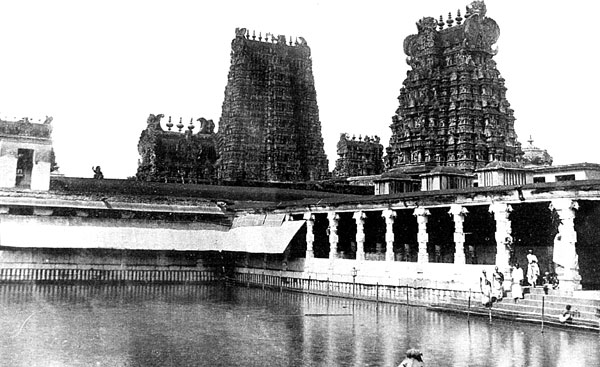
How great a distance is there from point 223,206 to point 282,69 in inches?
998

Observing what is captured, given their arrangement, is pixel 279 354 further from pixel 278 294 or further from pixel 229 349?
pixel 278 294

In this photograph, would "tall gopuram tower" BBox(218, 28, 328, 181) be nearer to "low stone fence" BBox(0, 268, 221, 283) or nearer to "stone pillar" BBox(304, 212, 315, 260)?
"low stone fence" BBox(0, 268, 221, 283)

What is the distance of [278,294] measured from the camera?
3105 cm

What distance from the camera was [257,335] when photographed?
1786 cm

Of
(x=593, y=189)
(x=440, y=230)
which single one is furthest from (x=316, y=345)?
(x=440, y=230)

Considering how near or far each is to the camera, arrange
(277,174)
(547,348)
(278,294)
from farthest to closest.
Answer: (277,174), (278,294), (547,348)

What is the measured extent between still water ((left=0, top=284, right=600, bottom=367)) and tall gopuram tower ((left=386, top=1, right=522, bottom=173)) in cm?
2539

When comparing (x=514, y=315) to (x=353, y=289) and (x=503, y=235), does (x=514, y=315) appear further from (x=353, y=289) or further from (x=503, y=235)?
(x=353, y=289)

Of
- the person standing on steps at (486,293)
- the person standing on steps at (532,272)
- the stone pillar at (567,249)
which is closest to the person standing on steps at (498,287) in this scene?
Result: the person standing on steps at (486,293)

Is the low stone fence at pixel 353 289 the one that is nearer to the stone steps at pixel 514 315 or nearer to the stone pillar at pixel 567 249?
the stone steps at pixel 514 315

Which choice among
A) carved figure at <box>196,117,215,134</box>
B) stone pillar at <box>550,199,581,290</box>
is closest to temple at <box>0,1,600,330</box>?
stone pillar at <box>550,199,581,290</box>

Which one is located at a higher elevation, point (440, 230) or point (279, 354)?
point (440, 230)

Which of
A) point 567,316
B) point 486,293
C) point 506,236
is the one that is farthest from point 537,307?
point 506,236

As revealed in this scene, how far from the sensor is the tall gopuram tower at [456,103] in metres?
48.7
